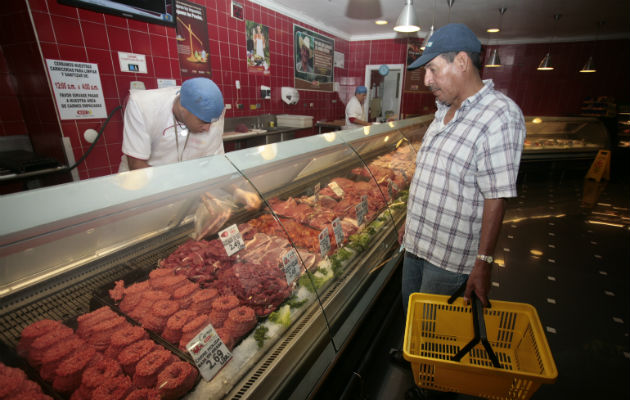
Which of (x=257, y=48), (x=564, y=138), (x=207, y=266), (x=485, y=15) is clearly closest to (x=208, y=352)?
(x=207, y=266)

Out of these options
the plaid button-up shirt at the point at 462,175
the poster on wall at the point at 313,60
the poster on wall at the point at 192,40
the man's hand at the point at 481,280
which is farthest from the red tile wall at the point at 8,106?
the poster on wall at the point at 313,60

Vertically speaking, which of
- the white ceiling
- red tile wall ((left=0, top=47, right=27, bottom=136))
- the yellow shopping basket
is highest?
the white ceiling

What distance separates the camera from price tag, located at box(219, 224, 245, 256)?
5.62 feet

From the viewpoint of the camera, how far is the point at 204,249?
1.78m

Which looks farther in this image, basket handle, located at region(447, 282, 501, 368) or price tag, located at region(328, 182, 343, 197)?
price tag, located at region(328, 182, 343, 197)

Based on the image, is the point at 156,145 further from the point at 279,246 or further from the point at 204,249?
the point at 279,246

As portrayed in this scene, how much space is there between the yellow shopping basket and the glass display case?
725cm

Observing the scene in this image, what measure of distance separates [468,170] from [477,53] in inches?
26.1

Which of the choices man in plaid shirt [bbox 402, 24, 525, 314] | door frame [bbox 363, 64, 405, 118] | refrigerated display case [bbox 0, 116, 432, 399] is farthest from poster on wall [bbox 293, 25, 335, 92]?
man in plaid shirt [bbox 402, 24, 525, 314]

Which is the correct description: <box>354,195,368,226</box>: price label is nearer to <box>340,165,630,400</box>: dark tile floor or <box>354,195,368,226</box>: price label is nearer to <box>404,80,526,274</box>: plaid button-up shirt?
<box>404,80,526,274</box>: plaid button-up shirt

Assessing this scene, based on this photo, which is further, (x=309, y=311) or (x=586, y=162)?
(x=586, y=162)

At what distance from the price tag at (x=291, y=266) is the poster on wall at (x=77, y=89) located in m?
3.95

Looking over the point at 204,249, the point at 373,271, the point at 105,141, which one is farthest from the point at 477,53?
the point at 105,141

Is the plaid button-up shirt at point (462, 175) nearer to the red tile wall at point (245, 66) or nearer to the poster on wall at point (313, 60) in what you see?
the red tile wall at point (245, 66)
